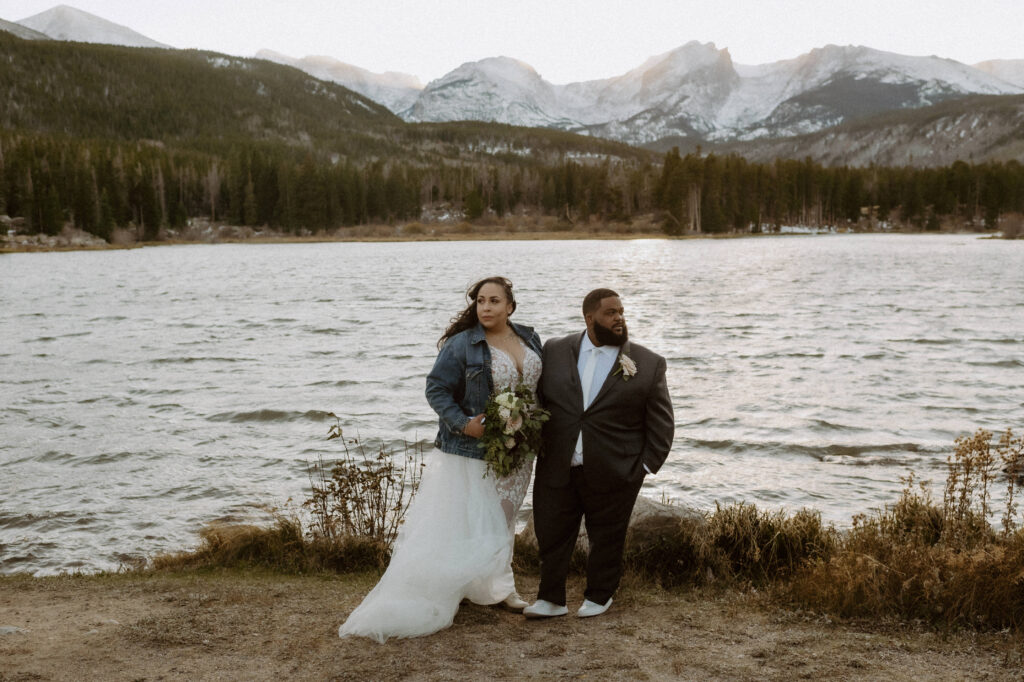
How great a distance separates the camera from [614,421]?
20.3 feet

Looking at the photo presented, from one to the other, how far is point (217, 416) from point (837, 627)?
15339 millimetres

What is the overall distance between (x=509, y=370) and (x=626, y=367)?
35.9 inches

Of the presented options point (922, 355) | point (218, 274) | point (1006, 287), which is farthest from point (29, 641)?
point (218, 274)

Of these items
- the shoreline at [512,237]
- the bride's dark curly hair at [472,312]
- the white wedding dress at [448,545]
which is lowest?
the white wedding dress at [448,545]

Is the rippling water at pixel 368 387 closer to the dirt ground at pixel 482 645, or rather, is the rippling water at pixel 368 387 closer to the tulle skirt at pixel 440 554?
the dirt ground at pixel 482 645

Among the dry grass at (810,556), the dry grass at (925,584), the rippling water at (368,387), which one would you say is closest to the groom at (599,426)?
the dry grass at (810,556)

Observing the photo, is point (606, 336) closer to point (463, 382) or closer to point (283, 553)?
point (463, 382)

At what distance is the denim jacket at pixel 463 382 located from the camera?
6.30 metres

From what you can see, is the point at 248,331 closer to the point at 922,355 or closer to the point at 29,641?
the point at 922,355

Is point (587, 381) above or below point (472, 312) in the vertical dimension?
below

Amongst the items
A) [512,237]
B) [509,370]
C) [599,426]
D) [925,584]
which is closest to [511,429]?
[509,370]

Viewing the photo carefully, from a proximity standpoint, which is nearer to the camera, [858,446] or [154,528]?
[154,528]

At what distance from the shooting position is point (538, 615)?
6629 mm

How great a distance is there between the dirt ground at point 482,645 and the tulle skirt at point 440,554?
149 mm
